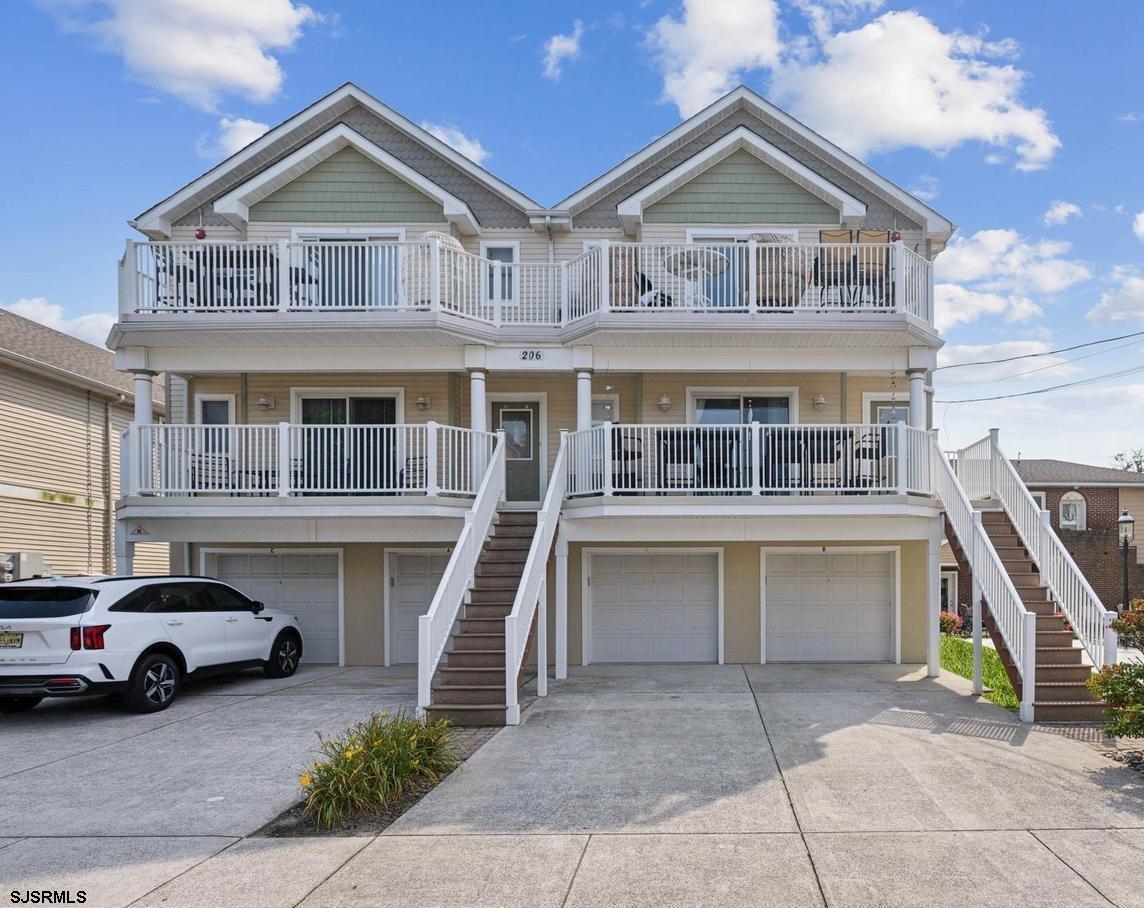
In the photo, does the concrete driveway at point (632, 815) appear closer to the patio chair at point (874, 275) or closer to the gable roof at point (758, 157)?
the patio chair at point (874, 275)

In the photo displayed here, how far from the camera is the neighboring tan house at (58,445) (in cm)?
1653

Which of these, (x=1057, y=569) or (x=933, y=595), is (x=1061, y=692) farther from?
(x=933, y=595)

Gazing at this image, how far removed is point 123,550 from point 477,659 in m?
6.17

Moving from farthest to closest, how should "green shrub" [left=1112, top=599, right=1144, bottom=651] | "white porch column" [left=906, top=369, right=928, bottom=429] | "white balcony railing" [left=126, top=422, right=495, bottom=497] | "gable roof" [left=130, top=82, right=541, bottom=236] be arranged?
"gable roof" [left=130, top=82, right=541, bottom=236] < "white porch column" [left=906, top=369, right=928, bottom=429] < "white balcony railing" [left=126, top=422, right=495, bottom=497] < "green shrub" [left=1112, top=599, right=1144, bottom=651]

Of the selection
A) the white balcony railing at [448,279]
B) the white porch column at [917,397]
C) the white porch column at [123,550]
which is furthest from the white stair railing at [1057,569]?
the white porch column at [123,550]

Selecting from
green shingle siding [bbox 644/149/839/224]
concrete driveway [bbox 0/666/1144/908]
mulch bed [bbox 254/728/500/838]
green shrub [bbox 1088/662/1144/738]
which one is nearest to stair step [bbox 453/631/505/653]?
concrete driveway [bbox 0/666/1144/908]

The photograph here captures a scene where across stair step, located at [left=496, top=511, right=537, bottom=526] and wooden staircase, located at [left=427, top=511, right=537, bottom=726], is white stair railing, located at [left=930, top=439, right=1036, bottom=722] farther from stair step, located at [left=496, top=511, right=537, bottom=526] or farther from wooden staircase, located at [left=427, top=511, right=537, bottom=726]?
stair step, located at [left=496, top=511, right=537, bottom=526]

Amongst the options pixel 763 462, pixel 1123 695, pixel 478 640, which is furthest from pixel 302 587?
pixel 1123 695

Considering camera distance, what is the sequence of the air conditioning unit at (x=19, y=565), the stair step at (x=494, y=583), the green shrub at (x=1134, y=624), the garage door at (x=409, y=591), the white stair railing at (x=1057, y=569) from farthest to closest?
the air conditioning unit at (x=19, y=565) → the garage door at (x=409, y=591) → the stair step at (x=494, y=583) → the white stair railing at (x=1057, y=569) → the green shrub at (x=1134, y=624)

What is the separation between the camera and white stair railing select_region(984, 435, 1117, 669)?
31.1 ft

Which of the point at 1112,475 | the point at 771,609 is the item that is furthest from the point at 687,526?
the point at 1112,475

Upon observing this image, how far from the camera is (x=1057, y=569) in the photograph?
10.5 meters

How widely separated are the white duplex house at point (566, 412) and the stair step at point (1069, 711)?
0.15m

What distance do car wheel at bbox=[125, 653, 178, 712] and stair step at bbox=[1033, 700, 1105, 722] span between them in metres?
10.0
